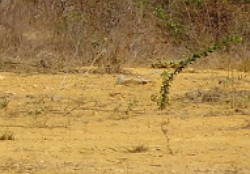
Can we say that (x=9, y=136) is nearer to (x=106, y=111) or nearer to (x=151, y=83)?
(x=106, y=111)

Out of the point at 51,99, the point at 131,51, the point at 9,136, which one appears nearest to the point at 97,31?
the point at 131,51

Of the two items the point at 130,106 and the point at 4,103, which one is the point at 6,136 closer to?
the point at 4,103

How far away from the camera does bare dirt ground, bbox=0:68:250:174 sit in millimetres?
4660

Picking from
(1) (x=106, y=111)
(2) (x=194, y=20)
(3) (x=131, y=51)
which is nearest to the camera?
(1) (x=106, y=111)

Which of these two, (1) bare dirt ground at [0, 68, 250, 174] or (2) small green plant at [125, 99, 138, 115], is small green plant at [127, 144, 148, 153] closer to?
(1) bare dirt ground at [0, 68, 250, 174]

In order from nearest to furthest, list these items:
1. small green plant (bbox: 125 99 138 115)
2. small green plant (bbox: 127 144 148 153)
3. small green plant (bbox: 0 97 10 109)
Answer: small green plant (bbox: 127 144 148 153) < small green plant (bbox: 125 99 138 115) < small green plant (bbox: 0 97 10 109)

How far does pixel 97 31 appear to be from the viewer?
12016 millimetres

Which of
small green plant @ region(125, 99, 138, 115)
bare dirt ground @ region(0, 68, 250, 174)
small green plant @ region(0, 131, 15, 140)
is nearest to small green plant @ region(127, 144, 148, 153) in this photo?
bare dirt ground @ region(0, 68, 250, 174)

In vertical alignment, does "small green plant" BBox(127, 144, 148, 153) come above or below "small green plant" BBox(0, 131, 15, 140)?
above

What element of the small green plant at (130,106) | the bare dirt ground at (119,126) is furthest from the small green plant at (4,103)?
the small green plant at (130,106)

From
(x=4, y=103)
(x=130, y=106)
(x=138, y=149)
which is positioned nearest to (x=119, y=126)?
(x=130, y=106)

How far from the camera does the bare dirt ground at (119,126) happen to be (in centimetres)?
466

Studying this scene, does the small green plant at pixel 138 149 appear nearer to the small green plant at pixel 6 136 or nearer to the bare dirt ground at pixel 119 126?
the bare dirt ground at pixel 119 126

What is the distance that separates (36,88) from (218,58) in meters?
4.05
